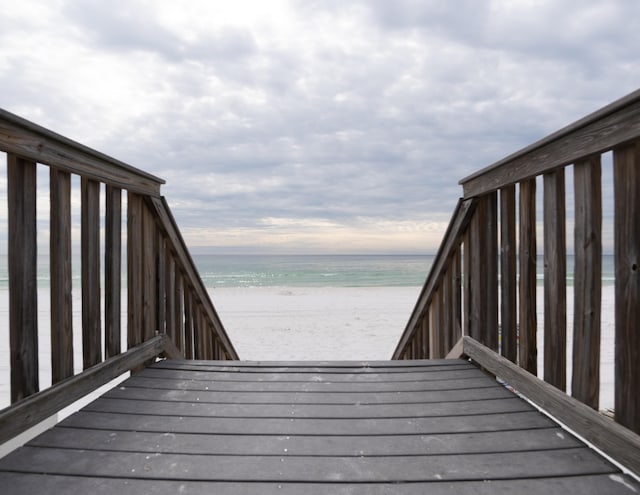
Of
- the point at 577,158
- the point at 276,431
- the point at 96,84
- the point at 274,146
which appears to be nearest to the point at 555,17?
the point at 577,158

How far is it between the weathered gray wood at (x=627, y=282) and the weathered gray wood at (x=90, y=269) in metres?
2.16

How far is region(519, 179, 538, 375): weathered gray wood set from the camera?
5.84 feet

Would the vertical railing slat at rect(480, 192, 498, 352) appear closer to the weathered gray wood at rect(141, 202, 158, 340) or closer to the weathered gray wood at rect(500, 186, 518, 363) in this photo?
the weathered gray wood at rect(500, 186, 518, 363)

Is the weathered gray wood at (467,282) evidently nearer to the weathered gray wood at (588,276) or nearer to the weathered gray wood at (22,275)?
the weathered gray wood at (588,276)

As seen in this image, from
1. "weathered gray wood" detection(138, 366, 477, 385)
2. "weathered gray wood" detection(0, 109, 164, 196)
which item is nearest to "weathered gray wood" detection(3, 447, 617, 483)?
"weathered gray wood" detection(138, 366, 477, 385)

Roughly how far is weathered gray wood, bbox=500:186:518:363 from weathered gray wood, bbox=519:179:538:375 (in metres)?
0.14

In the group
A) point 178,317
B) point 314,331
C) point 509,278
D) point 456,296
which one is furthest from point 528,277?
point 314,331

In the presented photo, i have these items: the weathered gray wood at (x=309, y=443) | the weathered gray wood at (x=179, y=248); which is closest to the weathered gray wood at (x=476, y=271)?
the weathered gray wood at (x=309, y=443)

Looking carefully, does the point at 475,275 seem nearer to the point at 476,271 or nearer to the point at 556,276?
the point at 476,271

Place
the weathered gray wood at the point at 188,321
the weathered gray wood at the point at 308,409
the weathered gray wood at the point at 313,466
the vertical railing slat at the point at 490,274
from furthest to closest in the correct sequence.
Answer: the weathered gray wood at the point at 188,321 < the vertical railing slat at the point at 490,274 < the weathered gray wood at the point at 308,409 < the weathered gray wood at the point at 313,466

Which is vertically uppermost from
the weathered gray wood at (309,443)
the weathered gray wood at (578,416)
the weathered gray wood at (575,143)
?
the weathered gray wood at (575,143)

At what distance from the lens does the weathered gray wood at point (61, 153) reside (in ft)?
4.27

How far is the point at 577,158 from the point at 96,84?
492 cm

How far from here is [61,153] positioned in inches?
62.4
